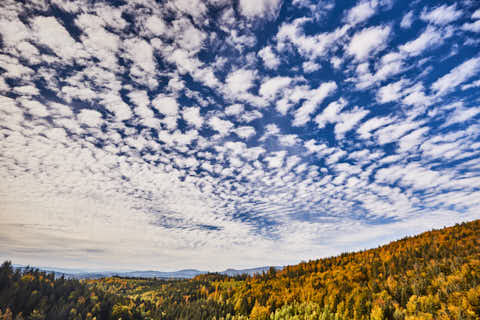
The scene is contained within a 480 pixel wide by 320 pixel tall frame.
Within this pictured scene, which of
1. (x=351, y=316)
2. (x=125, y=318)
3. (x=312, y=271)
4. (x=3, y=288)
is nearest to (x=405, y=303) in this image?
(x=351, y=316)

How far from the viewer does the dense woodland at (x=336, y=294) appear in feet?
34.3

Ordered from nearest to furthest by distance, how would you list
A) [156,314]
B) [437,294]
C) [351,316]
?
[437,294], [351,316], [156,314]

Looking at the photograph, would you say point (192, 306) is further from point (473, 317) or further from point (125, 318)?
point (473, 317)

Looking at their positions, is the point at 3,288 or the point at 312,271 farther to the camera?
the point at 312,271

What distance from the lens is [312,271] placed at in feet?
73.0

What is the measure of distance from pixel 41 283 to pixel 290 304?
16.5 metres

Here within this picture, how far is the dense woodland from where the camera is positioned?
1045cm

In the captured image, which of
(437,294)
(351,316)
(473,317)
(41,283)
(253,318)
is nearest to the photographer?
(473,317)

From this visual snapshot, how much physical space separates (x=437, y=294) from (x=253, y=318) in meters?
10.9

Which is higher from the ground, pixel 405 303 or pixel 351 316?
pixel 405 303

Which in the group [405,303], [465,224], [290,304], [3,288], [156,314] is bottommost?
[156,314]

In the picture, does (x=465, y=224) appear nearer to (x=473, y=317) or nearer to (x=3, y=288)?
(x=473, y=317)

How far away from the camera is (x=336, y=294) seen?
14414mm

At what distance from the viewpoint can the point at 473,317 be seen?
8742 millimetres
